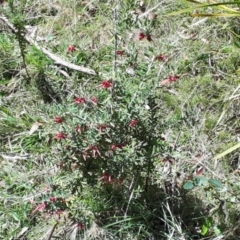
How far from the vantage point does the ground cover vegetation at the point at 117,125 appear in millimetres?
2262

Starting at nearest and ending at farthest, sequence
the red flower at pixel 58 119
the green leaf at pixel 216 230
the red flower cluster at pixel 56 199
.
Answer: the red flower at pixel 58 119
the red flower cluster at pixel 56 199
the green leaf at pixel 216 230

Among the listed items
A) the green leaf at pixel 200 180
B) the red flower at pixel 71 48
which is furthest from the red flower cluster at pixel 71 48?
the green leaf at pixel 200 180

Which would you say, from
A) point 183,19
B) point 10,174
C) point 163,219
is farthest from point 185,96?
point 10,174

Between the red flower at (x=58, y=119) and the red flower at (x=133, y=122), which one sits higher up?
the red flower at (x=58, y=119)

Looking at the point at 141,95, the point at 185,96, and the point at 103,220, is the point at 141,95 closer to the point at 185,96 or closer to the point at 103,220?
the point at 103,220

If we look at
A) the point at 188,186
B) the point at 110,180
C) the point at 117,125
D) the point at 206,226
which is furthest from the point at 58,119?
the point at 206,226

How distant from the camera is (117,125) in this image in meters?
2.24

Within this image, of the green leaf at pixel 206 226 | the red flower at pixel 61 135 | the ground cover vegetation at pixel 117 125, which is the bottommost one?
the green leaf at pixel 206 226

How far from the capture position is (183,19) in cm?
336

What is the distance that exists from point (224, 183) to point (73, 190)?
746 mm

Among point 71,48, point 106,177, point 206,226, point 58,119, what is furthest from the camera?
point 71,48

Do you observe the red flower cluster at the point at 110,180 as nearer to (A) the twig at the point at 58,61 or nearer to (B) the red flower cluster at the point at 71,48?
(A) the twig at the point at 58,61

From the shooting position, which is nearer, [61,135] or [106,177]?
[61,135]

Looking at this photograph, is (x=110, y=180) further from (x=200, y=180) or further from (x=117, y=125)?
(x=200, y=180)
